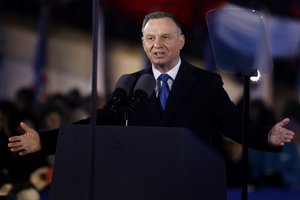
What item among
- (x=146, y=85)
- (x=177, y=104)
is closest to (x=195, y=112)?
(x=177, y=104)

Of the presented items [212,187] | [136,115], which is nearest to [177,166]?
[212,187]

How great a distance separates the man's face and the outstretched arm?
542 mm

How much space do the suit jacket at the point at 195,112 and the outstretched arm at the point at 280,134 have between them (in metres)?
0.04

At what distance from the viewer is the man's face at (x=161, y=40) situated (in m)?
4.35

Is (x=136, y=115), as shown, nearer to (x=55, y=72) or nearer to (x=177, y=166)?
(x=177, y=166)

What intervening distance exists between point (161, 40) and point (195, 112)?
1.09ft

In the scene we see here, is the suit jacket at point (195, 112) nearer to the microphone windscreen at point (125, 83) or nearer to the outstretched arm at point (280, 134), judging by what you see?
the outstretched arm at point (280, 134)

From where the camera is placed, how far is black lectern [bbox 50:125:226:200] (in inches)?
148

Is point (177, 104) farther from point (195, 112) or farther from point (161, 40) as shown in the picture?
point (161, 40)

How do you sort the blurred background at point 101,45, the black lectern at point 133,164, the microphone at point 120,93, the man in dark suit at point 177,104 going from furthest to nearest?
the blurred background at point 101,45
the man in dark suit at point 177,104
the microphone at point 120,93
the black lectern at point 133,164

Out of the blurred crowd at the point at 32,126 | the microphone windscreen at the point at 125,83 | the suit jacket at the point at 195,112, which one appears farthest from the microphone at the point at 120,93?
the blurred crowd at the point at 32,126

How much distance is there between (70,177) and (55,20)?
1233cm

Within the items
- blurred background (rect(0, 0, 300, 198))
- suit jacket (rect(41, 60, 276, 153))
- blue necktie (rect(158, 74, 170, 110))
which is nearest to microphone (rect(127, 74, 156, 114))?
suit jacket (rect(41, 60, 276, 153))

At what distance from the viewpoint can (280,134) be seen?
418cm
